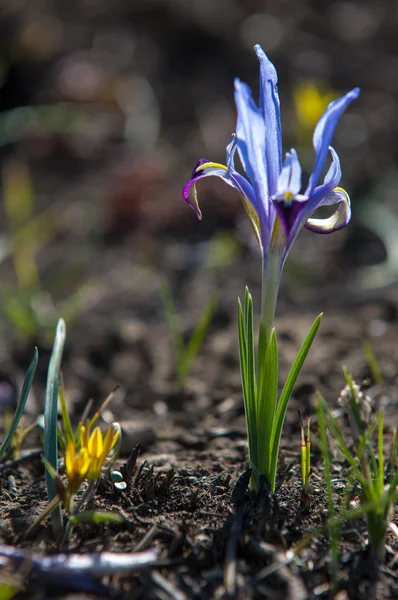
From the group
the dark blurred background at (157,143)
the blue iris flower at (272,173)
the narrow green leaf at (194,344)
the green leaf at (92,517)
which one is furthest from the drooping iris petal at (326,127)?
the dark blurred background at (157,143)

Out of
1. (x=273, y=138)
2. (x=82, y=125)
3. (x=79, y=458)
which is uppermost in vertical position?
(x=273, y=138)

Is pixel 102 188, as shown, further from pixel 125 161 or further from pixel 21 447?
pixel 21 447

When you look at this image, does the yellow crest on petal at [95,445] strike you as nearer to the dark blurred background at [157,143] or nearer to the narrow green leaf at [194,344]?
the narrow green leaf at [194,344]

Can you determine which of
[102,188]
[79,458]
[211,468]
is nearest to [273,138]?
[79,458]

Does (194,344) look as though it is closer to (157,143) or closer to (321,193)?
(321,193)

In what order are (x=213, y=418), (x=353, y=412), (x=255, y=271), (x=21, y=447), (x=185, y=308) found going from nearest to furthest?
(x=353, y=412)
(x=21, y=447)
(x=213, y=418)
(x=185, y=308)
(x=255, y=271)

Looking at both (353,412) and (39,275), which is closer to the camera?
(353,412)

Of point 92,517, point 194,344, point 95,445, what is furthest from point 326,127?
point 194,344
